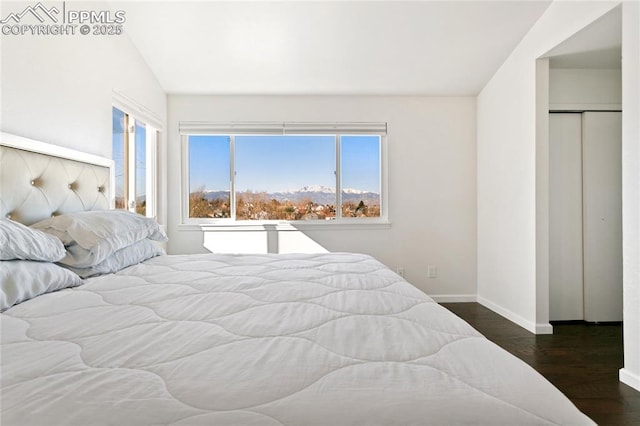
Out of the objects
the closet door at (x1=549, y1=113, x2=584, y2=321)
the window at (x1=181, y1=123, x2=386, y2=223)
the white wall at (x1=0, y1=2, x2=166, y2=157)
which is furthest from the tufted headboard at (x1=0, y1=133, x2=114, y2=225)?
the closet door at (x1=549, y1=113, x2=584, y2=321)

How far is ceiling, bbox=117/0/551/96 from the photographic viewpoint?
2621 mm

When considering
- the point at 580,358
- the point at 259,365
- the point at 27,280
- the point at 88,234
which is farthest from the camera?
the point at 580,358

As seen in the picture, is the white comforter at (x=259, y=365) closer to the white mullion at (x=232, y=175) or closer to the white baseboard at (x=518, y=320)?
the white baseboard at (x=518, y=320)

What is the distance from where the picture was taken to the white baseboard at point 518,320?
2.78 meters

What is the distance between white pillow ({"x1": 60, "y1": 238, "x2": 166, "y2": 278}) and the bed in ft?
0.84

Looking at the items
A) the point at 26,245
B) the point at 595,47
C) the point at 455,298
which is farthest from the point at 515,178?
the point at 26,245

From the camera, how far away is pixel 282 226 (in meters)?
3.60

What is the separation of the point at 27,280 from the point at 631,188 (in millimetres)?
2764

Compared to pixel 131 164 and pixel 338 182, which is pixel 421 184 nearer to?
pixel 338 182

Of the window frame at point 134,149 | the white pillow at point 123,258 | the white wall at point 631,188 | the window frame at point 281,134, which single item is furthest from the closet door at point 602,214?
the window frame at point 134,149

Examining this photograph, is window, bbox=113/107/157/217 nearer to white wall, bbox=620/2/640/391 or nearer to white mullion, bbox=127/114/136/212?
white mullion, bbox=127/114/136/212

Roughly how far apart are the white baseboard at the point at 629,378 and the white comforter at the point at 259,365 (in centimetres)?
163

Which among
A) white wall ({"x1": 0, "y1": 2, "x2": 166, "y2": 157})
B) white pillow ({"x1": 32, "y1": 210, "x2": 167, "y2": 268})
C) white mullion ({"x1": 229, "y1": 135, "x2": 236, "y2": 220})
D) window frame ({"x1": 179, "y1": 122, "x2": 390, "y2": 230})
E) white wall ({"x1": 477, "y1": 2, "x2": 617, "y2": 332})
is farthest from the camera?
white mullion ({"x1": 229, "y1": 135, "x2": 236, "y2": 220})

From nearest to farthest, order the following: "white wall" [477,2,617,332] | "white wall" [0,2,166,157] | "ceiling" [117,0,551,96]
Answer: "white wall" [0,2,166,157] < "ceiling" [117,0,551,96] < "white wall" [477,2,617,332]
